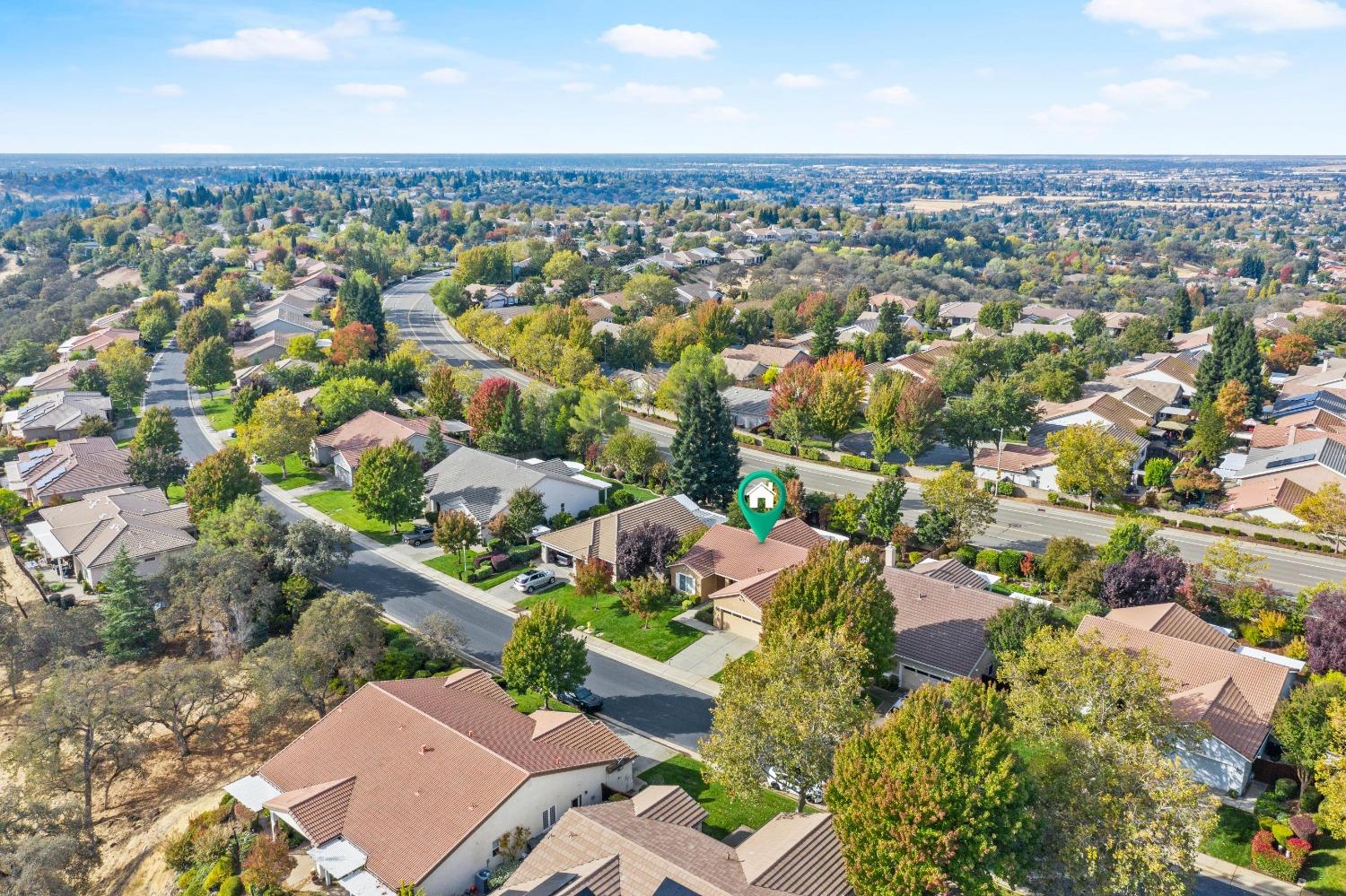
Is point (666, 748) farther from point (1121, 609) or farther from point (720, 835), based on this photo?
point (1121, 609)

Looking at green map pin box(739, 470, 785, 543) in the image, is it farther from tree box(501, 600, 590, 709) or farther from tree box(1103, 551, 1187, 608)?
tree box(1103, 551, 1187, 608)

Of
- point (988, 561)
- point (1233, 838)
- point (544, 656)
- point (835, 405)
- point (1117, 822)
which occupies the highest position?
point (835, 405)

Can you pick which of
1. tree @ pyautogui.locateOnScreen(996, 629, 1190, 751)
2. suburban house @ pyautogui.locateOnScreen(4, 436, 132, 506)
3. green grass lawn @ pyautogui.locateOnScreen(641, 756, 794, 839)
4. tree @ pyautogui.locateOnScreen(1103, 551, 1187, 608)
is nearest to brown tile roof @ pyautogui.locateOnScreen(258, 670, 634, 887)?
green grass lawn @ pyautogui.locateOnScreen(641, 756, 794, 839)

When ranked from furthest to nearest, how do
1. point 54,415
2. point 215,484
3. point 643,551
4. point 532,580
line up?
point 54,415
point 215,484
point 532,580
point 643,551

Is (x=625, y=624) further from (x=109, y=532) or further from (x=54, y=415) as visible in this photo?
(x=54, y=415)

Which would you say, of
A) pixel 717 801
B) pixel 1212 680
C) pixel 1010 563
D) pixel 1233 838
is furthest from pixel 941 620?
pixel 717 801

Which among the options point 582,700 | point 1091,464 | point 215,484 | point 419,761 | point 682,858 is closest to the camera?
point 682,858
